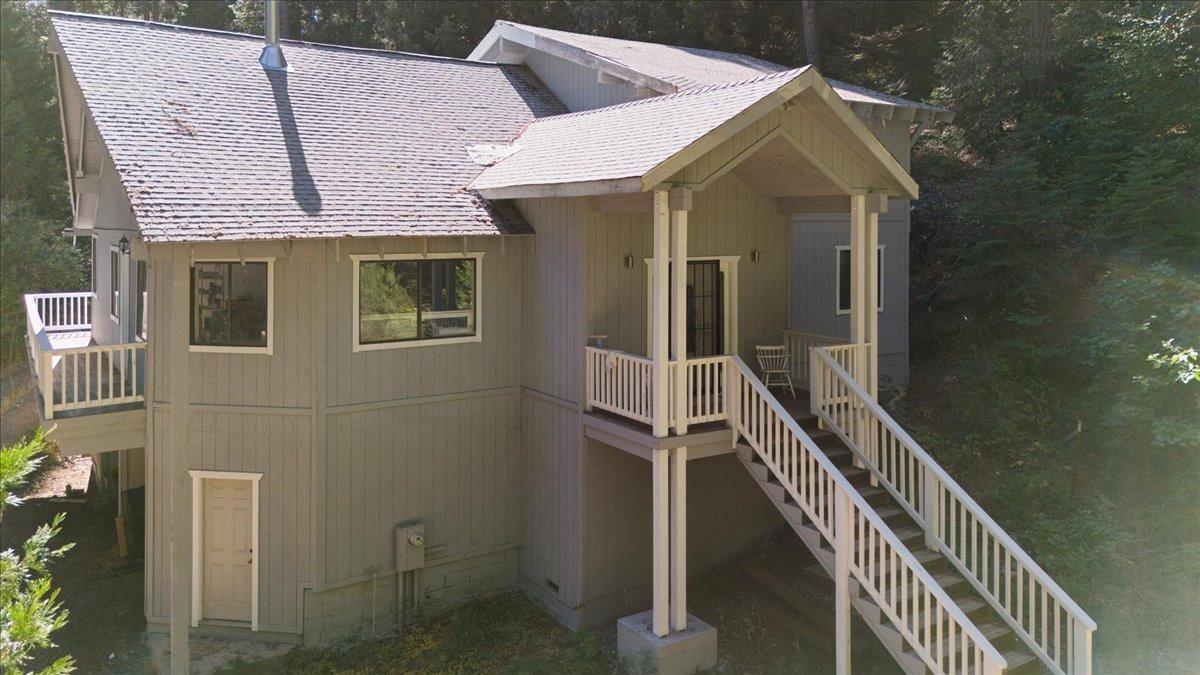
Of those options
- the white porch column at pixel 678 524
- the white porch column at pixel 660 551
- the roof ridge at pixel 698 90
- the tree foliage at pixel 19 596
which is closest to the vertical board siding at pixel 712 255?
the roof ridge at pixel 698 90

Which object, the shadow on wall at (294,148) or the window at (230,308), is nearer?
the shadow on wall at (294,148)

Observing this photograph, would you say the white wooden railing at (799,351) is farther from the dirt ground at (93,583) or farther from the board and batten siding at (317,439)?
the dirt ground at (93,583)

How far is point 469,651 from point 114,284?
8.71 metres

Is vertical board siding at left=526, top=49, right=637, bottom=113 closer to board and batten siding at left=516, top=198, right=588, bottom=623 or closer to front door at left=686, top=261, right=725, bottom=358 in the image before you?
board and batten siding at left=516, top=198, right=588, bottom=623

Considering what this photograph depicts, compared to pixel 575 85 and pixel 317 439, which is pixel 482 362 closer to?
pixel 317 439

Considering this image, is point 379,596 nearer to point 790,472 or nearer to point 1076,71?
point 790,472

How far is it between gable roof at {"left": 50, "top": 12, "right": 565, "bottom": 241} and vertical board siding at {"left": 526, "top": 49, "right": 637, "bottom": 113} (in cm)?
90

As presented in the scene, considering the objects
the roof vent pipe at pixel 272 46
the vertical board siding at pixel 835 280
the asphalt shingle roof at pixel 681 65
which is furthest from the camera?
the vertical board siding at pixel 835 280

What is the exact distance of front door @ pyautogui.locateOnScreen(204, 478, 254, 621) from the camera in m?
11.4

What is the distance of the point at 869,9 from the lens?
2616 cm

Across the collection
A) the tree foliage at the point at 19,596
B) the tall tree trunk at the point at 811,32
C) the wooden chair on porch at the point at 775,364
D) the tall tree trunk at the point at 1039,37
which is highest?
the tall tree trunk at the point at 811,32

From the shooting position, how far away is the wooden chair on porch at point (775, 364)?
1265 centimetres

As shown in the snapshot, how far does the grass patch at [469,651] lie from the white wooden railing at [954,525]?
407 cm

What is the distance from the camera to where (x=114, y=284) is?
47.7 ft
